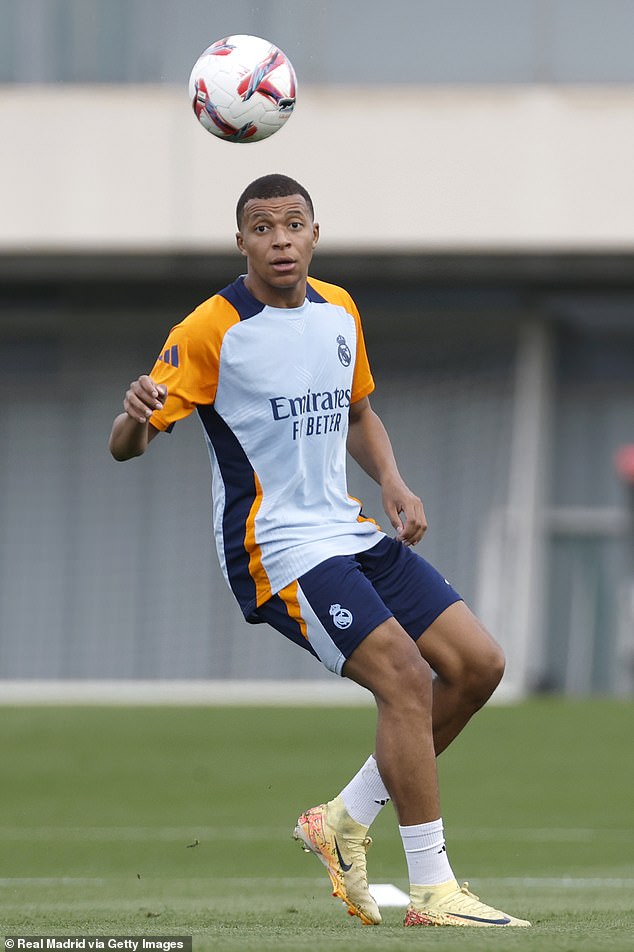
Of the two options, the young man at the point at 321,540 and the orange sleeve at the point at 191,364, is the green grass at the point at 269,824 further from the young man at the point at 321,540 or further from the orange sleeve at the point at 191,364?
the orange sleeve at the point at 191,364

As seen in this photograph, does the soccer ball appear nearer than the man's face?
No

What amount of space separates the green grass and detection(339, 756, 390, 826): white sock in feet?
1.25

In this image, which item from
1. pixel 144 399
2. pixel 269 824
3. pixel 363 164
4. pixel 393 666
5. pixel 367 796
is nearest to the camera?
pixel 144 399

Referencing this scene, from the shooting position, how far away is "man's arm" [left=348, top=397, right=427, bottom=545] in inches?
244

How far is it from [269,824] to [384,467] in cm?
590

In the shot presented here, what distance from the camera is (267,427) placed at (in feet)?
20.0

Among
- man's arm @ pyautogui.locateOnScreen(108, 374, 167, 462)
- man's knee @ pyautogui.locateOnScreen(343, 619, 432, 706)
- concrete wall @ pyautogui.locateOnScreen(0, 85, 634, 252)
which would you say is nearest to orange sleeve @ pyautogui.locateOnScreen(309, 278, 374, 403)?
man's arm @ pyautogui.locateOnScreen(108, 374, 167, 462)

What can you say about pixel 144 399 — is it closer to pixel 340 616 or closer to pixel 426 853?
pixel 340 616

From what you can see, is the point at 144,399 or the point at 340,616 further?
the point at 340,616

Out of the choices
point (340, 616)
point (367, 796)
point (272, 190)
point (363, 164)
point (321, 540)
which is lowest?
point (367, 796)

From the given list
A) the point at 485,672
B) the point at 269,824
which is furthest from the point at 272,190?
the point at 269,824

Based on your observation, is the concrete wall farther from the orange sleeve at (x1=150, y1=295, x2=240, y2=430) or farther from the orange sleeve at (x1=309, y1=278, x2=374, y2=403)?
the orange sleeve at (x1=150, y1=295, x2=240, y2=430)

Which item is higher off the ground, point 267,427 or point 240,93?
point 240,93

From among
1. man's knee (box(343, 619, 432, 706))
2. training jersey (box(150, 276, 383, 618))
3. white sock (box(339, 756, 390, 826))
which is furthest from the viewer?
white sock (box(339, 756, 390, 826))
